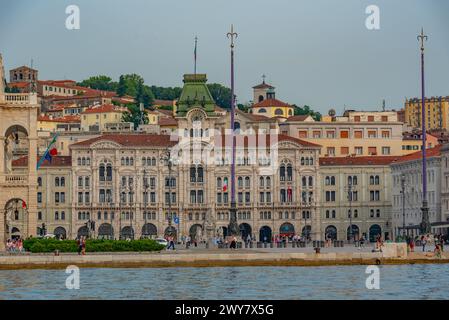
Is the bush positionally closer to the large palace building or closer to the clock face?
the large palace building

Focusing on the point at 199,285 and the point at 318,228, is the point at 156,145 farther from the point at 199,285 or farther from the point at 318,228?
the point at 199,285

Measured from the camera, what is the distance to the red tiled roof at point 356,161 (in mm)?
163125

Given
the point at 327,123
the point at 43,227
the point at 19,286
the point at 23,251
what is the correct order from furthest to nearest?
the point at 327,123 → the point at 43,227 → the point at 23,251 → the point at 19,286

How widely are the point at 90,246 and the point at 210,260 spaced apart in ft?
27.1

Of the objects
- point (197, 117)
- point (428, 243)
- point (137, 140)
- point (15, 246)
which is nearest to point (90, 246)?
point (15, 246)

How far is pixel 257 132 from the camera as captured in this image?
540 feet

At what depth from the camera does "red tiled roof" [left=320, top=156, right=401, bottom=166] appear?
163 m

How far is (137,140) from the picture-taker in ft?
528

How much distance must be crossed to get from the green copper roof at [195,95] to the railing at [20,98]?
6945 centimetres

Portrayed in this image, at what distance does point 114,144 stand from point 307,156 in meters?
19.7

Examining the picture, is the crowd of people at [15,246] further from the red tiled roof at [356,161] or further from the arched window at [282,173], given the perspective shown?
the red tiled roof at [356,161]

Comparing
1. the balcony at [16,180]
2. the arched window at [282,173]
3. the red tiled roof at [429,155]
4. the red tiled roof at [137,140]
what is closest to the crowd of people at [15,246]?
the balcony at [16,180]

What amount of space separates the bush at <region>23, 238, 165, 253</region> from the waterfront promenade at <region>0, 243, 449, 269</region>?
285 cm
